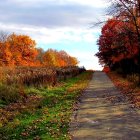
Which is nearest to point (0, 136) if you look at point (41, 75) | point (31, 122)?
point (31, 122)

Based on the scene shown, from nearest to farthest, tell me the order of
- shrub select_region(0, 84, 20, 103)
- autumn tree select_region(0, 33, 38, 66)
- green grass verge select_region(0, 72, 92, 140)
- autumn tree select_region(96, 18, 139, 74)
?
green grass verge select_region(0, 72, 92, 140) < shrub select_region(0, 84, 20, 103) < autumn tree select_region(96, 18, 139, 74) < autumn tree select_region(0, 33, 38, 66)

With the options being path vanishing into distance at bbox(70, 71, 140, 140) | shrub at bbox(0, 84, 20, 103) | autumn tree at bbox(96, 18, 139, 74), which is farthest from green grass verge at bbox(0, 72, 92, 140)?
autumn tree at bbox(96, 18, 139, 74)

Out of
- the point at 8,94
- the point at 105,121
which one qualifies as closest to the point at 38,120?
the point at 105,121

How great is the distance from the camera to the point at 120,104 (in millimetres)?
19359

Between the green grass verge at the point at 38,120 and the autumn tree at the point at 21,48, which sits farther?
the autumn tree at the point at 21,48

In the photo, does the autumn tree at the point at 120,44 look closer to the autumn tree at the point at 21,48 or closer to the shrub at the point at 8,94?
the shrub at the point at 8,94

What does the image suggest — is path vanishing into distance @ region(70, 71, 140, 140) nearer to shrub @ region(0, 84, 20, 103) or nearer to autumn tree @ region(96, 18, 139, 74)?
shrub @ region(0, 84, 20, 103)

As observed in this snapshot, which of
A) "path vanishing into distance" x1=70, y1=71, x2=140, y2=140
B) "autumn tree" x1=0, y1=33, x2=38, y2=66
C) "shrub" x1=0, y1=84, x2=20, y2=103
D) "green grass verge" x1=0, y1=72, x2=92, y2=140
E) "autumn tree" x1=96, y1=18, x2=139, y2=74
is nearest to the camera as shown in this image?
"path vanishing into distance" x1=70, y1=71, x2=140, y2=140

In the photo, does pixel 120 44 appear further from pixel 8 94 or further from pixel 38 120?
pixel 38 120

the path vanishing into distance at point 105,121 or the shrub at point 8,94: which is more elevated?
the shrub at point 8,94

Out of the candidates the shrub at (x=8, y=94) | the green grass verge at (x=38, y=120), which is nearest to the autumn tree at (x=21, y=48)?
the shrub at (x=8, y=94)

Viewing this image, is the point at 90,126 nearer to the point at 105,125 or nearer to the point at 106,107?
the point at 105,125

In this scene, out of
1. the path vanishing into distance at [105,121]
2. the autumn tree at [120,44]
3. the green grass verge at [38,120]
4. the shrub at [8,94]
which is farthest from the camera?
the autumn tree at [120,44]

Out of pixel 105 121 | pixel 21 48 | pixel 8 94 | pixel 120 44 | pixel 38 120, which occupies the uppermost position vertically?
pixel 21 48
